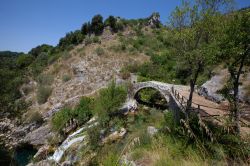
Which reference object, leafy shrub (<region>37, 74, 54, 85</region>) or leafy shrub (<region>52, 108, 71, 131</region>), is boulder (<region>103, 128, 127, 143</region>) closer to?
leafy shrub (<region>52, 108, 71, 131</region>)

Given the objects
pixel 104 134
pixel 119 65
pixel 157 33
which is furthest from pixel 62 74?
pixel 157 33

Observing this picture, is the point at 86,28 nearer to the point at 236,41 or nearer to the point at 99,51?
the point at 99,51

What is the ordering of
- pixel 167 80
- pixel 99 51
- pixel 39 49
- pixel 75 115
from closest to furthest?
pixel 75 115, pixel 167 80, pixel 99 51, pixel 39 49

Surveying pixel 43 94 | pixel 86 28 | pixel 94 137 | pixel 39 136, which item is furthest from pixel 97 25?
pixel 94 137

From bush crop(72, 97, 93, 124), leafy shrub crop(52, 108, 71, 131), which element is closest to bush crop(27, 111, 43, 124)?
leafy shrub crop(52, 108, 71, 131)

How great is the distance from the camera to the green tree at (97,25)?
168ft

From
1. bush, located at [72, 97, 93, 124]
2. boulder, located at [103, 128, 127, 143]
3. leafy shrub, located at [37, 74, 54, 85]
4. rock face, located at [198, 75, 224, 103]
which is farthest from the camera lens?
leafy shrub, located at [37, 74, 54, 85]

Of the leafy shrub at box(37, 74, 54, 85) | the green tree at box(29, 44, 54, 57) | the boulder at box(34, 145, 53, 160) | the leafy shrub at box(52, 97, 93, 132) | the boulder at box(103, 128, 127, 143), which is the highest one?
the green tree at box(29, 44, 54, 57)

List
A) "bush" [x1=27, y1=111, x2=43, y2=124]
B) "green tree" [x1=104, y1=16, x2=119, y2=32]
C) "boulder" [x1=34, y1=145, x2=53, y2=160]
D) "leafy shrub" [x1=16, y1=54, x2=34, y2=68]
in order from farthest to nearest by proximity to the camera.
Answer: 1. "leafy shrub" [x1=16, y1=54, x2=34, y2=68]
2. "green tree" [x1=104, y1=16, x2=119, y2=32]
3. "bush" [x1=27, y1=111, x2=43, y2=124]
4. "boulder" [x1=34, y1=145, x2=53, y2=160]

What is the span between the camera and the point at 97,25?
51.4m

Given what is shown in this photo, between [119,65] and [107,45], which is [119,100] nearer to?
[119,65]

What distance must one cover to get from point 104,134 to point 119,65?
22.0m

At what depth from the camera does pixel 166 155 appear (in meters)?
4.66

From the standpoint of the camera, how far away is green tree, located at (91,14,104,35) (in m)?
51.1
